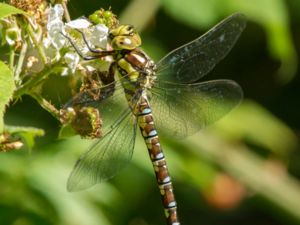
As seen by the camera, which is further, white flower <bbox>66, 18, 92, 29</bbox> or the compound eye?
the compound eye

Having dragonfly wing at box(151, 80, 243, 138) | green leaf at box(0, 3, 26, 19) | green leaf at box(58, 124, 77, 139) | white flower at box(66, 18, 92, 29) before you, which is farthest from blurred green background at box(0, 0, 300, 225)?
green leaf at box(0, 3, 26, 19)

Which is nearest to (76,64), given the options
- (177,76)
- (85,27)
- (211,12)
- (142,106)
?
(85,27)

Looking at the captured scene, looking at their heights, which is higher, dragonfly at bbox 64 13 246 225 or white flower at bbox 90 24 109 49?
white flower at bbox 90 24 109 49

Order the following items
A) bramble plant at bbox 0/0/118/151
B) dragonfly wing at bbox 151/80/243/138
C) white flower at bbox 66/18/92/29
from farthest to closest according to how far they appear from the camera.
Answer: dragonfly wing at bbox 151/80/243/138, white flower at bbox 66/18/92/29, bramble plant at bbox 0/0/118/151

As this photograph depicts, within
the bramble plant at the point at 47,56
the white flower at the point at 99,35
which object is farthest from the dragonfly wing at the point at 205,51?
the bramble plant at the point at 47,56

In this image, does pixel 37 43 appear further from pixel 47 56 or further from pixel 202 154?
pixel 202 154

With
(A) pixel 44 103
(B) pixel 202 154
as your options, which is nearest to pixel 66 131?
(A) pixel 44 103

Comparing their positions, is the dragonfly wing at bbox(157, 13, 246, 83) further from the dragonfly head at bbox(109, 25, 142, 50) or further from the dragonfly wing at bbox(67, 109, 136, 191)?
the dragonfly head at bbox(109, 25, 142, 50)
